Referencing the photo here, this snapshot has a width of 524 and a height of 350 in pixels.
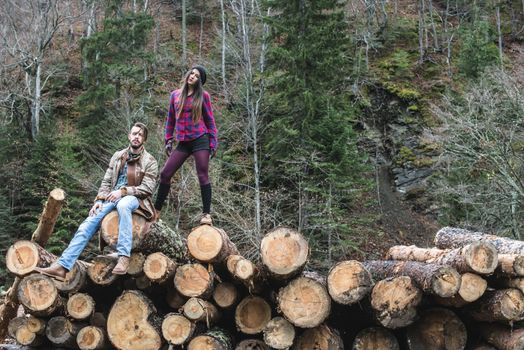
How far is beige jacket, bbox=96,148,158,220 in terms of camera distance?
5.20 metres

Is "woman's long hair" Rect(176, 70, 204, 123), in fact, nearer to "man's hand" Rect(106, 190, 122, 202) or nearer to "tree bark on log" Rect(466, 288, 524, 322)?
"man's hand" Rect(106, 190, 122, 202)

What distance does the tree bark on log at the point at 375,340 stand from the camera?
15.5 feet

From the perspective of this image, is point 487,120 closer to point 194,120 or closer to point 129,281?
point 194,120

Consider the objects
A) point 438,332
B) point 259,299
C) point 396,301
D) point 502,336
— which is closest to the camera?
point 396,301

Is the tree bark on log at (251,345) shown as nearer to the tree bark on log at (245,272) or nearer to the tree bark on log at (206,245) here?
the tree bark on log at (245,272)

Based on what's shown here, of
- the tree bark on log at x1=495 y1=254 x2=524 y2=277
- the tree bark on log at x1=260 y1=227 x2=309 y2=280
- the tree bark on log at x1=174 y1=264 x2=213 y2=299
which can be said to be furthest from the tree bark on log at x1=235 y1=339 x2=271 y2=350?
the tree bark on log at x1=495 y1=254 x2=524 y2=277

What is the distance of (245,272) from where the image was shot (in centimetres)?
453

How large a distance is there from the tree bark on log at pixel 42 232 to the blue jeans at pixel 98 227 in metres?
0.40

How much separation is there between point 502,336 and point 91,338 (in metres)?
3.80

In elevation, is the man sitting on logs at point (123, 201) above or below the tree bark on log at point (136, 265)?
above

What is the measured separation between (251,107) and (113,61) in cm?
883

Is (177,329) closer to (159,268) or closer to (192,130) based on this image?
(159,268)

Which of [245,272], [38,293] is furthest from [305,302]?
[38,293]

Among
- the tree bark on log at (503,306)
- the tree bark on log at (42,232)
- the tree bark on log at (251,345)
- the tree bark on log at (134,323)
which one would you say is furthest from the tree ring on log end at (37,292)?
the tree bark on log at (503,306)
